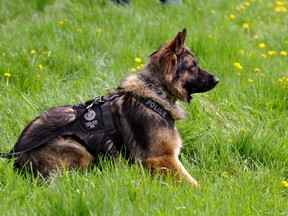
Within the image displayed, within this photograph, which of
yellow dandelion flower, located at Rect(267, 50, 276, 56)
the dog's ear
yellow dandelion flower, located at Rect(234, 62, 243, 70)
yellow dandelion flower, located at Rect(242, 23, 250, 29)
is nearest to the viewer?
the dog's ear

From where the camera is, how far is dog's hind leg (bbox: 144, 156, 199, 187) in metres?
3.82

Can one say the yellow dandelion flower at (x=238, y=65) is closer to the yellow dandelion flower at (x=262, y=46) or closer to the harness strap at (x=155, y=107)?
the yellow dandelion flower at (x=262, y=46)

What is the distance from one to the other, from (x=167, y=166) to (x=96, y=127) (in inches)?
23.6

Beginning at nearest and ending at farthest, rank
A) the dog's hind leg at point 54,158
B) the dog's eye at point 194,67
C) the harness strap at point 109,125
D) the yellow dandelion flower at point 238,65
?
1. the dog's hind leg at point 54,158
2. the harness strap at point 109,125
3. the dog's eye at point 194,67
4. the yellow dandelion flower at point 238,65

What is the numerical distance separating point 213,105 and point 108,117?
1.49 metres

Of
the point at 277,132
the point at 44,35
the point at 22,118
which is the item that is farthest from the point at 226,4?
the point at 22,118

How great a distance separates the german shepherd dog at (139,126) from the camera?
3746 millimetres

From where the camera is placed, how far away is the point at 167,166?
3.86 metres

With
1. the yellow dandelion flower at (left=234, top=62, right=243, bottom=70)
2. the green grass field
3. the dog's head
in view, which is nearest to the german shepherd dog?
the dog's head

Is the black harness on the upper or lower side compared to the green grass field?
upper

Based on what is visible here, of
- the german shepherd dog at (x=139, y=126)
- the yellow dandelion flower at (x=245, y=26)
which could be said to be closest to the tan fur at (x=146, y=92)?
the german shepherd dog at (x=139, y=126)

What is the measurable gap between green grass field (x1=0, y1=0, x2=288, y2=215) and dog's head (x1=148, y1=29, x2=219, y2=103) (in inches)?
17.3

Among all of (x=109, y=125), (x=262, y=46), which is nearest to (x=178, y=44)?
(x=109, y=125)

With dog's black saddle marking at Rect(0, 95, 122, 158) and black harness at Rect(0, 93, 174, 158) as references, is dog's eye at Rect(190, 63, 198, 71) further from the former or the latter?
dog's black saddle marking at Rect(0, 95, 122, 158)
